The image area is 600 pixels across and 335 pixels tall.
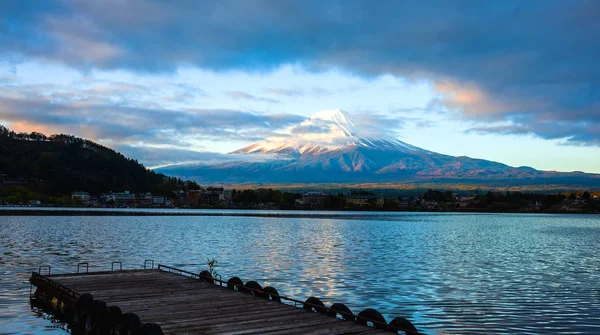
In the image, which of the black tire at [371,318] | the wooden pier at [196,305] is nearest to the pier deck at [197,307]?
the wooden pier at [196,305]

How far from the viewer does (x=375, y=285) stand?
1276 inches

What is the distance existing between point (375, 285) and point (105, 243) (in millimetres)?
38638

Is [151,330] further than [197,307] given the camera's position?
No

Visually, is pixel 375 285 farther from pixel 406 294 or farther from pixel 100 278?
pixel 100 278

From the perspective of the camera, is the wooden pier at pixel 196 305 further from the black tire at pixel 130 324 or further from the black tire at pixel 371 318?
the black tire at pixel 130 324

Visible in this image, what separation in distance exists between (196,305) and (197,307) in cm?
42

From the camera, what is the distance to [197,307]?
20.5 metres

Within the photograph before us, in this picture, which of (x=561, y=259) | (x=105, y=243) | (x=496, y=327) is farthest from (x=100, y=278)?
(x=561, y=259)

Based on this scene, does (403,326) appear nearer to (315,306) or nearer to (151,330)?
(315,306)

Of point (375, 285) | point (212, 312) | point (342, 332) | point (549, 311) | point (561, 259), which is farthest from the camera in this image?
point (561, 259)

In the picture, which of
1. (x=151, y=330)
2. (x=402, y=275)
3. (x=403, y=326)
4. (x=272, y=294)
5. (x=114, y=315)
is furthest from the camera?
(x=402, y=275)

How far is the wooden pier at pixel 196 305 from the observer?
17109 mm

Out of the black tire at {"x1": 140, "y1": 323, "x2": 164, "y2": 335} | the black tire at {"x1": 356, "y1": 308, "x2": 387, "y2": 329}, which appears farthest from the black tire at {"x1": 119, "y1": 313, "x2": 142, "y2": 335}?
the black tire at {"x1": 356, "y1": 308, "x2": 387, "y2": 329}

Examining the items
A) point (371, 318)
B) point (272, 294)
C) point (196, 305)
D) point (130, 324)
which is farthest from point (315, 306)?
point (130, 324)
